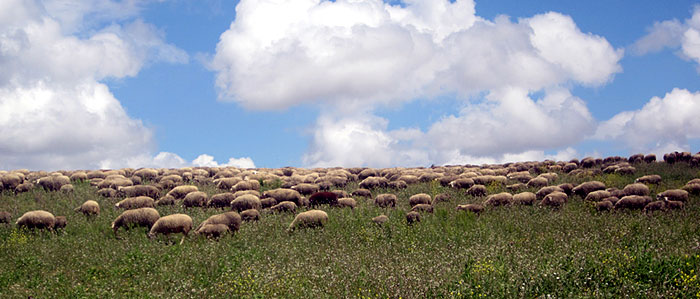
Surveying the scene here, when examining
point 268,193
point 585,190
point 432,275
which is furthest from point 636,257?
point 268,193

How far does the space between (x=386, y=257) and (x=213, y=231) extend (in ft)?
18.9

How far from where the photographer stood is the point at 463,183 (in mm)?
22469

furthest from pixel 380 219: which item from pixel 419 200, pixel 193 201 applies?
pixel 193 201

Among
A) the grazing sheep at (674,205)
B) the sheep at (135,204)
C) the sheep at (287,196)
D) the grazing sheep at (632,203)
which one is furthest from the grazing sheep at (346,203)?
the grazing sheep at (674,205)

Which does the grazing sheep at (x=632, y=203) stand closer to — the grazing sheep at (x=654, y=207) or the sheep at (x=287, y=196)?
the grazing sheep at (x=654, y=207)

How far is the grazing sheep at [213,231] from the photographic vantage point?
1423 cm

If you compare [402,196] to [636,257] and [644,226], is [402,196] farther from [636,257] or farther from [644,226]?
[636,257]

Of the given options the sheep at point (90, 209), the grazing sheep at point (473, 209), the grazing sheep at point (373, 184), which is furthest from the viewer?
the grazing sheep at point (373, 184)

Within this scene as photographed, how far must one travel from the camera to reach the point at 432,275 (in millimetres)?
8898

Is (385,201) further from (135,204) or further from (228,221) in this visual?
(135,204)

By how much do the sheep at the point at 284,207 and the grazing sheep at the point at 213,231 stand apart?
10.4ft

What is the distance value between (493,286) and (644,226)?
7.19m

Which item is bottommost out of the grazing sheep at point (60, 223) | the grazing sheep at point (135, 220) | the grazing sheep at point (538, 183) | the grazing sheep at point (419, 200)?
the grazing sheep at point (60, 223)

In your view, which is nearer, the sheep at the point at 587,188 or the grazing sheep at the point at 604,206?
the grazing sheep at the point at 604,206
